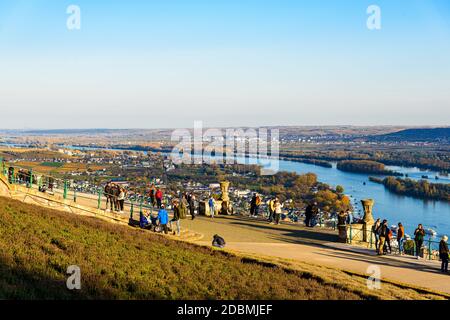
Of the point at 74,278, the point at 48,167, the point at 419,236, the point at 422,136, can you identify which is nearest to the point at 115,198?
the point at 74,278

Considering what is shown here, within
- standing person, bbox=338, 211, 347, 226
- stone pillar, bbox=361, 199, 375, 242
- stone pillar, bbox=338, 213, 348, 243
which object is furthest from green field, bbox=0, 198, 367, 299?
stone pillar, bbox=361, 199, 375, 242

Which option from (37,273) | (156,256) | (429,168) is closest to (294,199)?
(156,256)

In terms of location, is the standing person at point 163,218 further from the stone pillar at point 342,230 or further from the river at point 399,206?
the river at point 399,206

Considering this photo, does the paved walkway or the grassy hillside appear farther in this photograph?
the paved walkway

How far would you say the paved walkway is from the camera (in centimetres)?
1291

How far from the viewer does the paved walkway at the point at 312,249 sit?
1291 centimetres

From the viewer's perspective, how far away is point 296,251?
50.5ft

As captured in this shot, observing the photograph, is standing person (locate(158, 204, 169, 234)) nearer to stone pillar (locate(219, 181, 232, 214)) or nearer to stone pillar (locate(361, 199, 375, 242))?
stone pillar (locate(219, 181, 232, 214))

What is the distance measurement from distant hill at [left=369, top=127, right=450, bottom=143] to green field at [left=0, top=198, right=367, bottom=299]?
167 metres

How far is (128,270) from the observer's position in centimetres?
1063

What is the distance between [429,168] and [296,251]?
92.8 meters

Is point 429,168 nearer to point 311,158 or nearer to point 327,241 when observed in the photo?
point 311,158

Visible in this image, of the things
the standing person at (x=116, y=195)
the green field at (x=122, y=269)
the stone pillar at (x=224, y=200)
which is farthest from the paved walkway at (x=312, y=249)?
the standing person at (x=116, y=195)

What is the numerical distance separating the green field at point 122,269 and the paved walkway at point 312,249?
213cm
